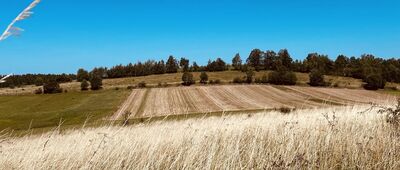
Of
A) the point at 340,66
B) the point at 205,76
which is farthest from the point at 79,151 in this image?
the point at 340,66

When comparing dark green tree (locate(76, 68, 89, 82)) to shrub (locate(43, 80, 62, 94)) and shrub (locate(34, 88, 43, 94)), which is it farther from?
shrub (locate(34, 88, 43, 94))

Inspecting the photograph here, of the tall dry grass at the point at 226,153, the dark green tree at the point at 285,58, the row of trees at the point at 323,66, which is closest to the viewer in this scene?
the tall dry grass at the point at 226,153

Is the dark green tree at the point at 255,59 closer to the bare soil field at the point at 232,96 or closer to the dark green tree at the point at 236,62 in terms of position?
the dark green tree at the point at 236,62

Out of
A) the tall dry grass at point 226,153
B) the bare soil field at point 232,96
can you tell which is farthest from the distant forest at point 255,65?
the tall dry grass at point 226,153

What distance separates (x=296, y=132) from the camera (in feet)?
17.2

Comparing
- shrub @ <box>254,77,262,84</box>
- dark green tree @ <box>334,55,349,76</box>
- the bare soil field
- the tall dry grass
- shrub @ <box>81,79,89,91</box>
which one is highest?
dark green tree @ <box>334,55,349,76</box>

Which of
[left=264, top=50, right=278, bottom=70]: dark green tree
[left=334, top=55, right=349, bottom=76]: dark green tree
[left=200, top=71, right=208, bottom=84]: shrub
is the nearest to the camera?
[left=200, top=71, right=208, bottom=84]: shrub

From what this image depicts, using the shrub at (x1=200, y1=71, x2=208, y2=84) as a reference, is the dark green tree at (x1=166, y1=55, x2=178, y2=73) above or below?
above

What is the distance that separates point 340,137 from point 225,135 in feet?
4.97

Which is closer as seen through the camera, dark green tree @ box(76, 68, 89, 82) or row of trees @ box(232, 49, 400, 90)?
row of trees @ box(232, 49, 400, 90)

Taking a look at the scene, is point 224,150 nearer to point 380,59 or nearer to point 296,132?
point 296,132

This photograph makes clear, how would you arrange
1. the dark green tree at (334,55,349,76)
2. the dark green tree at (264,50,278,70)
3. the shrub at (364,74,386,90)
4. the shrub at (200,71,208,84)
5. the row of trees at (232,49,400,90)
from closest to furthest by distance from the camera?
the shrub at (364,74,386,90) → the row of trees at (232,49,400,90) → the shrub at (200,71,208,84) → the dark green tree at (334,55,349,76) → the dark green tree at (264,50,278,70)

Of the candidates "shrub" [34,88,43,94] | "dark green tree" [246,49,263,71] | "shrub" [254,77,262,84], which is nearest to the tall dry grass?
"shrub" [254,77,262,84]

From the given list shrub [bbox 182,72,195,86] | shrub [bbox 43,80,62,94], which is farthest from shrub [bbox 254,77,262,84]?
shrub [bbox 43,80,62,94]
